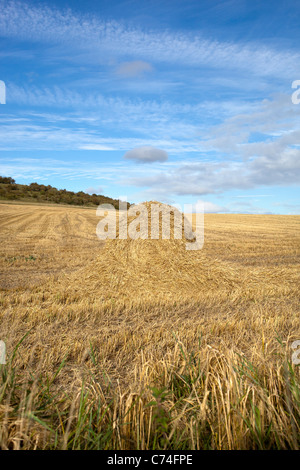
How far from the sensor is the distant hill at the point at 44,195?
63.7m

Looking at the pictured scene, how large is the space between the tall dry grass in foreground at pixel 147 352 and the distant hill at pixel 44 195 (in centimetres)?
5773

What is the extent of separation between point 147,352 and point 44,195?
7137 centimetres

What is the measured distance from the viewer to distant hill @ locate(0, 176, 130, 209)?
63.7 metres

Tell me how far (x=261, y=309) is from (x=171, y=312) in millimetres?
1807

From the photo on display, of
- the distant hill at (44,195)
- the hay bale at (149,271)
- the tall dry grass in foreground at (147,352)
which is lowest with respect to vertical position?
the tall dry grass in foreground at (147,352)

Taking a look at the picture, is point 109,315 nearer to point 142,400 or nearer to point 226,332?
point 226,332

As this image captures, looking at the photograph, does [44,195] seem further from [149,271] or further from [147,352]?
[147,352]

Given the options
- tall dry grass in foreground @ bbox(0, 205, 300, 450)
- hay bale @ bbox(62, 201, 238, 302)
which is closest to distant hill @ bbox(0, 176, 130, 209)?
tall dry grass in foreground @ bbox(0, 205, 300, 450)

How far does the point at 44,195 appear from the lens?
6981cm

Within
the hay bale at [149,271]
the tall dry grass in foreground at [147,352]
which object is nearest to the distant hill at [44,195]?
the tall dry grass in foreground at [147,352]

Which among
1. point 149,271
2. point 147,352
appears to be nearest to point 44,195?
point 149,271

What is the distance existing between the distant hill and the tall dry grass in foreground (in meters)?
57.7

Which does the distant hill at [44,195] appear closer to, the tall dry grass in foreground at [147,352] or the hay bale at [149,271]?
the tall dry grass in foreground at [147,352]

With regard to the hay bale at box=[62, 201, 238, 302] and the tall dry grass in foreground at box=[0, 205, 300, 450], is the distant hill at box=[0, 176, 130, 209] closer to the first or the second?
the tall dry grass in foreground at box=[0, 205, 300, 450]
